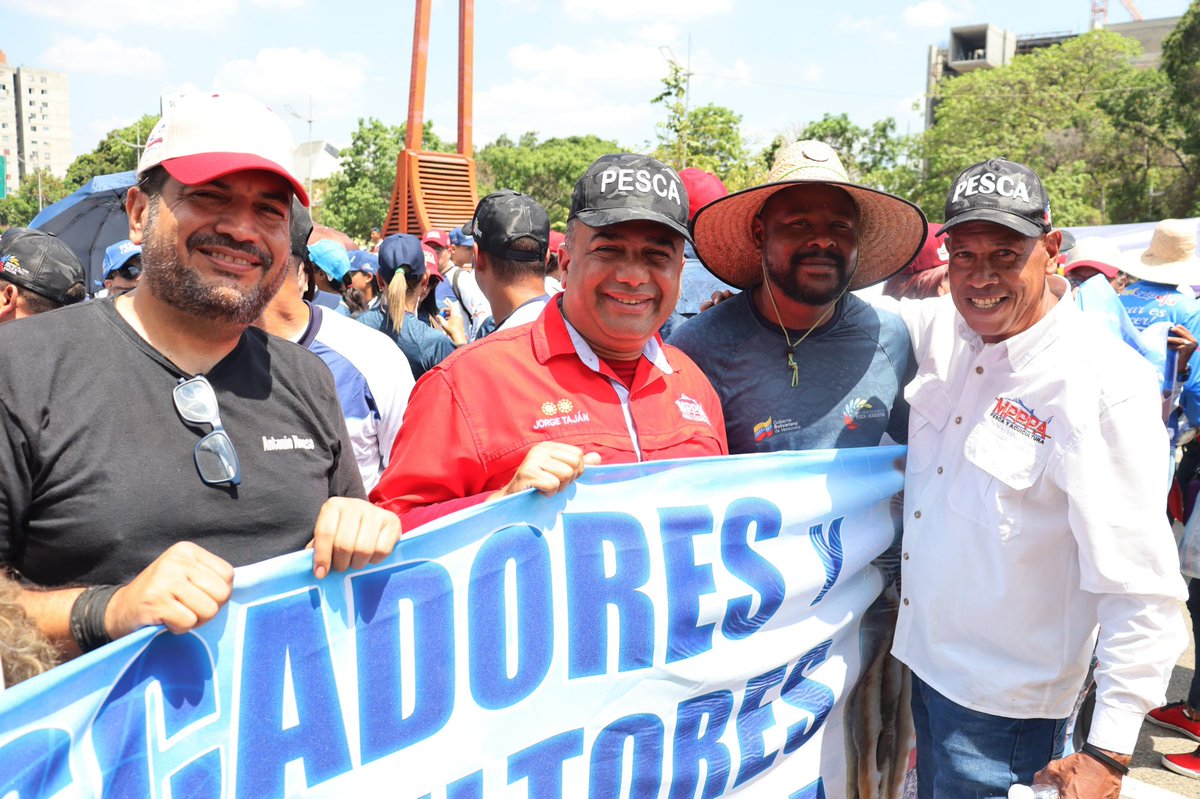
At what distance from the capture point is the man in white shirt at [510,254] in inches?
163

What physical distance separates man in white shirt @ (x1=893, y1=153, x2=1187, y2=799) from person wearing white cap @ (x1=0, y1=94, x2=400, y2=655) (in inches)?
60.0

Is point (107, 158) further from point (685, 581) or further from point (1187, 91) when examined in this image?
point (685, 581)

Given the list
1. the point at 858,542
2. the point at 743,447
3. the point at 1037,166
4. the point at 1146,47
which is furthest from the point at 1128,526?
the point at 1146,47

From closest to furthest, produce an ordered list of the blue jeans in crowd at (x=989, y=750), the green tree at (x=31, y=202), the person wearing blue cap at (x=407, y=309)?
the blue jeans in crowd at (x=989, y=750)
the person wearing blue cap at (x=407, y=309)
the green tree at (x=31, y=202)

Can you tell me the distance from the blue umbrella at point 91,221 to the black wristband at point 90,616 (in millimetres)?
8048

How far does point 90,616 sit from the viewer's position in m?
1.61

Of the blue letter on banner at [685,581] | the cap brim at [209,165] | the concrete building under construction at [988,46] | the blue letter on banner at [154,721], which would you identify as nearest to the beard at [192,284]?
the cap brim at [209,165]

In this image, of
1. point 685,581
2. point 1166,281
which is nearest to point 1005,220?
point 685,581

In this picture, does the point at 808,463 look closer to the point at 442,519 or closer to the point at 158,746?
the point at 442,519

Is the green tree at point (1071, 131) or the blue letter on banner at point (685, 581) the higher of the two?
the green tree at point (1071, 131)

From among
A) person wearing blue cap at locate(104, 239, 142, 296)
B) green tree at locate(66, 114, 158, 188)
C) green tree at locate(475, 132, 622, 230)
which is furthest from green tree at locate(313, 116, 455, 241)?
person wearing blue cap at locate(104, 239, 142, 296)

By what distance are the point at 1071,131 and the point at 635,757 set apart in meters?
41.6

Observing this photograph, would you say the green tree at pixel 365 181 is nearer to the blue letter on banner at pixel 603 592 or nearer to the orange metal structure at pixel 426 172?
the orange metal structure at pixel 426 172

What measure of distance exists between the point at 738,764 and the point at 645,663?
478mm
